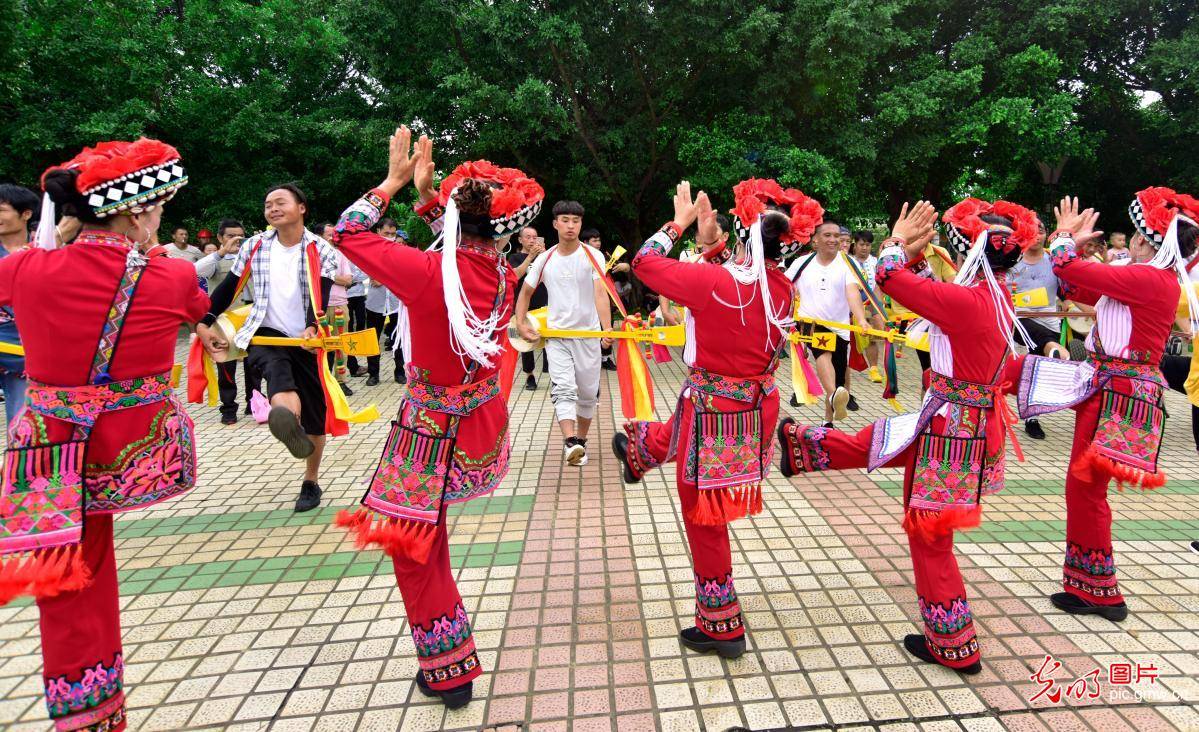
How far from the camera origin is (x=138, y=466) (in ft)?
7.55

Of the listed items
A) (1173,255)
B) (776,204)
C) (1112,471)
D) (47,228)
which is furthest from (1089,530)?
(47,228)

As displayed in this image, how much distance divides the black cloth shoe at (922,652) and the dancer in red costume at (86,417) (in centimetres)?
313

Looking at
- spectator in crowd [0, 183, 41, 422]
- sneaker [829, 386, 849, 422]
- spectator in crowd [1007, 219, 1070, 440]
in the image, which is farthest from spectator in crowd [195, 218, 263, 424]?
spectator in crowd [1007, 219, 1070, 440]

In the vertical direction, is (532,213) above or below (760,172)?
below

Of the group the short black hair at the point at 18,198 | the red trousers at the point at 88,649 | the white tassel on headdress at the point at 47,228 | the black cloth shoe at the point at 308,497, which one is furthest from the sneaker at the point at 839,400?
the short black hair at the point at 18,198

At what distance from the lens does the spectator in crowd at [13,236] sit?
3.90m

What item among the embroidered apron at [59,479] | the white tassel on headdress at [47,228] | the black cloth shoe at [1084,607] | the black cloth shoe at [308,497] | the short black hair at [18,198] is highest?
the short black hair at [18,198]

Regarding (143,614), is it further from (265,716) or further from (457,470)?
(457,470)

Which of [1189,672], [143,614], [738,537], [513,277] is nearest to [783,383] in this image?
[738,537]

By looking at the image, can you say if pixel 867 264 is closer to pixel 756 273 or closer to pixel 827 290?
pixel 827 290

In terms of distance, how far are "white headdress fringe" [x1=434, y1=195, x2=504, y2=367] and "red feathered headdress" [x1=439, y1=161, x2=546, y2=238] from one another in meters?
0.09

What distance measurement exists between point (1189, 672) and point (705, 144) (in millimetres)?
9781

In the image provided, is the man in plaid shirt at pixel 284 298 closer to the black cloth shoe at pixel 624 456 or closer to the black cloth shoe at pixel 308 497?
the black cloth shoe at pixel 308 497

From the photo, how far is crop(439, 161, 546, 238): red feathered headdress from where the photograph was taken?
242cm
